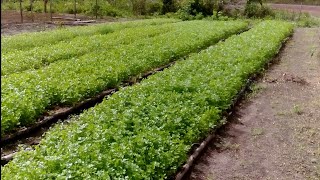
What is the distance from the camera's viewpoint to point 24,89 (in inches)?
391

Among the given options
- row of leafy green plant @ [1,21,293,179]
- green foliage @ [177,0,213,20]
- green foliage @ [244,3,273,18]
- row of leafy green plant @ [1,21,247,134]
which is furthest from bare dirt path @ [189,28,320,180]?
green foliage @ [244,3,273,18]

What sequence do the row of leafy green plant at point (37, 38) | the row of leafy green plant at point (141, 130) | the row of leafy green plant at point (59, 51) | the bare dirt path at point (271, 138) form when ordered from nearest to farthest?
1. the row of leafy green plant at point (141, 130)
2. the bare dirt path at point (271, 138)
3. the row of leafy green plant at point (59, 51)
4. the row of leafy green plant at point (37, 38)

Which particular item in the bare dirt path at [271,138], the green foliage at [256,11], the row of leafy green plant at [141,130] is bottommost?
the bare dirt path at [271,138]

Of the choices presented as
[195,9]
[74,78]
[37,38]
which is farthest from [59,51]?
[195,9]

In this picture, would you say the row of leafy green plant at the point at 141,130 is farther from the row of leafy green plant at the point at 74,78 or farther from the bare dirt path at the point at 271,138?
the row of leafy green plant at the point at 74,78

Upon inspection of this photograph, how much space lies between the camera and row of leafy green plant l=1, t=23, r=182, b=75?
45.2 ft

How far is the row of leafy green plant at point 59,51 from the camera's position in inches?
542

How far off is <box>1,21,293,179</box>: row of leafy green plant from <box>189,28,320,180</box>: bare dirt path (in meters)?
0.64

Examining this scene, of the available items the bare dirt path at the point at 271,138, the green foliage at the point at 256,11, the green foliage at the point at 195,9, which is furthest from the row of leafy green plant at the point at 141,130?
the green foliage at the point at 256,11

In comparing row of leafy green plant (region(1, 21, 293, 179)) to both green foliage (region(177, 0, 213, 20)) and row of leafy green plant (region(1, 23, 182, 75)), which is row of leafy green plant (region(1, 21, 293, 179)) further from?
green foliage (region(177, 0, 213, 20))

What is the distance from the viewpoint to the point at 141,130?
7.44 meters

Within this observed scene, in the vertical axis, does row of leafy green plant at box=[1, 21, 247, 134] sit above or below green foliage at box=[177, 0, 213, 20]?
below

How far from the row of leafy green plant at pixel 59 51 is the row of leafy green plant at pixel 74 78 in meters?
1.06

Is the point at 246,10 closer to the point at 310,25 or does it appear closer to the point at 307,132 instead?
the point at 310,25
